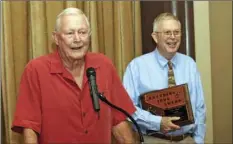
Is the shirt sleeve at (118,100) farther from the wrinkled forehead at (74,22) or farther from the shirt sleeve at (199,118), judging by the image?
the shirt sleeve at (199,118)

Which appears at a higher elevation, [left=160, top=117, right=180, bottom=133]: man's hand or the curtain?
the curtain

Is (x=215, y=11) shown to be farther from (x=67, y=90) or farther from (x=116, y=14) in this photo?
(x=67, y=90)

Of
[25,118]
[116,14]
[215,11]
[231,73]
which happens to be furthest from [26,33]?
[231,73]

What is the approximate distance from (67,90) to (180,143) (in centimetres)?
88

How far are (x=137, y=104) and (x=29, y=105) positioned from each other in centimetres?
79

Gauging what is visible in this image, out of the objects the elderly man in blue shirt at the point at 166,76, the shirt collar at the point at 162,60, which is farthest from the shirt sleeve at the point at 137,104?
the shirt collar at the point at 162,60

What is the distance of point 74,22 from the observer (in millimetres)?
1761

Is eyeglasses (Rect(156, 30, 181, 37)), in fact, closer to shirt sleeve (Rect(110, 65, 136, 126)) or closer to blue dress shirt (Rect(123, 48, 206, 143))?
blue dress shirt (Rect(123, 48, 206, 143))

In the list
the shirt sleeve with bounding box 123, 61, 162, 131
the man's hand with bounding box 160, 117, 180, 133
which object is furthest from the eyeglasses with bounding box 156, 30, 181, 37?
the man's hand with bounding box 160, 117, 180, 133

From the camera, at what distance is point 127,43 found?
8.55 feet

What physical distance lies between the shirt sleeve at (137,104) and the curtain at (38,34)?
0.87 ft

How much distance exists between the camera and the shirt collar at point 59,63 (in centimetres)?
178

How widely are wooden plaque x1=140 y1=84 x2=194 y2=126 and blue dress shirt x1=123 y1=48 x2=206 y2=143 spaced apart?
0.13 m

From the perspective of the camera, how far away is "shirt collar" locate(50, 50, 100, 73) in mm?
1777
